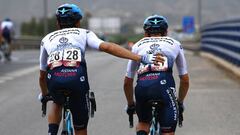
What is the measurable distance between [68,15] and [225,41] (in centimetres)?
1459

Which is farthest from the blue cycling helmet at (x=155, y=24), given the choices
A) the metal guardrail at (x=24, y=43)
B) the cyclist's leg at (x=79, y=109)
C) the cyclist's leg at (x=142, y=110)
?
the metal guardrail at (x=24, y=43)

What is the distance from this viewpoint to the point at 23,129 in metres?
8.41

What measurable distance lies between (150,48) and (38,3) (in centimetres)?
19536

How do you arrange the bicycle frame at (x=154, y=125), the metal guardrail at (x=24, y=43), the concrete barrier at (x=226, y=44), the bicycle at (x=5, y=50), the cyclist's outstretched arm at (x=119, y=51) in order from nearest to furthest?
1. the cyclist's outstretched arm at (x=119, y=51)
2. the bicycle frame at (x=154, y=125)
3. the concrete barrier at (x=226, y=44)
4. the bicycle at (x=5, y=50)
5. the metal guardrail at (x=24, y=43)

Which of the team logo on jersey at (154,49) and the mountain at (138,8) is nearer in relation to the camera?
the team logo on jersey at (154,49)

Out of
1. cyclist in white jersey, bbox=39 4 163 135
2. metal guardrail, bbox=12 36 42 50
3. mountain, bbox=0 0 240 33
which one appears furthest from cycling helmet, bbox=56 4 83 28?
mountain, bbox=0 0 240 33

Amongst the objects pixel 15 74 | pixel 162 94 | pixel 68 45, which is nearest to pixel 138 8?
pixel 15 74

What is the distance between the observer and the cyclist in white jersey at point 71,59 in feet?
16.9

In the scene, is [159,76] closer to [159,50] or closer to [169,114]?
[159,50]

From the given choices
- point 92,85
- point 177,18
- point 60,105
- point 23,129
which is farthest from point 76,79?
point 177,18

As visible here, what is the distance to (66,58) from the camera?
5.21 meters

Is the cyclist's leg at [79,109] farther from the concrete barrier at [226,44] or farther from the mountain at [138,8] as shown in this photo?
the mountain at [138,8]

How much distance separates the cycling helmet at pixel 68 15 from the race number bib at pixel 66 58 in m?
0.28

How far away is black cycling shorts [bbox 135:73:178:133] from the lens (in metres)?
5.16
